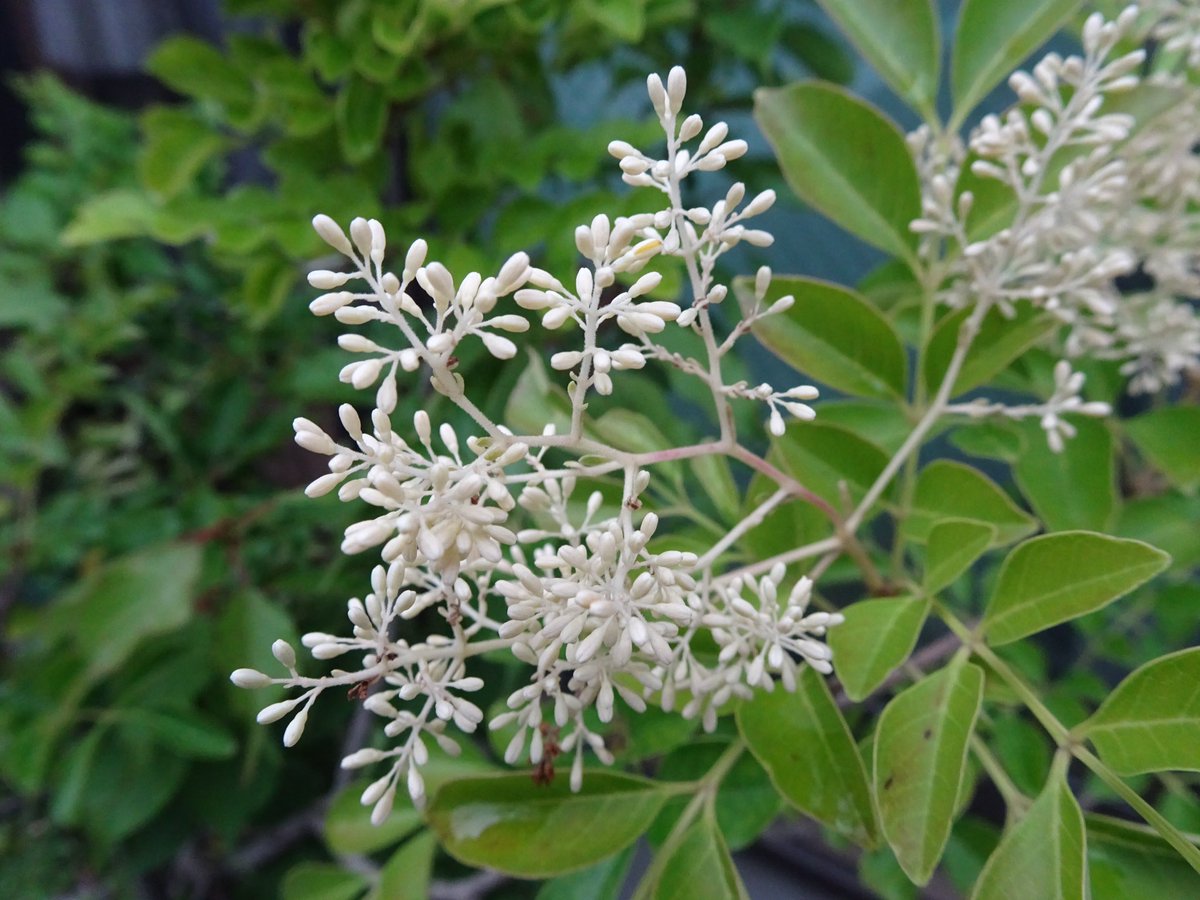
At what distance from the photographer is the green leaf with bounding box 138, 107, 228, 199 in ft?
2.41

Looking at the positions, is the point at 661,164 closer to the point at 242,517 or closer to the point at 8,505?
the point at 242,517

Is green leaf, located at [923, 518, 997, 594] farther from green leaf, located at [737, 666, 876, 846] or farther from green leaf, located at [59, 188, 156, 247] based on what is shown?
green leaf, located at [59, 188, 156, 247]

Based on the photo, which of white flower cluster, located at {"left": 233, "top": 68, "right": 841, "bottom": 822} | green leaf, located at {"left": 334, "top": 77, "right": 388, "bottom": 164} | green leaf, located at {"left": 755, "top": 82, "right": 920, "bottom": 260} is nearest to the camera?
white flower cluster, located at {"left": 233, "top": 68, "right": 841, "bottom": 822}

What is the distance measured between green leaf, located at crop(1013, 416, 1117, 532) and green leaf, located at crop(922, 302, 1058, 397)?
0.08 metres

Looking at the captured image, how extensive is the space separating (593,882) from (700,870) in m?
0.12

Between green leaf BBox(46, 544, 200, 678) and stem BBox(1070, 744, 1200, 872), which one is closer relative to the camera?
stem BBox(1070, 744, 1200, 872)

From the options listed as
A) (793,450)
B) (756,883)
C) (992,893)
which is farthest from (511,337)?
(756,883)

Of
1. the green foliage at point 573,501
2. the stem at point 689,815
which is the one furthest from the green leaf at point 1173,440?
the stem at point 689,815

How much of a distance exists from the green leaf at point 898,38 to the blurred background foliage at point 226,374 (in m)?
0.15

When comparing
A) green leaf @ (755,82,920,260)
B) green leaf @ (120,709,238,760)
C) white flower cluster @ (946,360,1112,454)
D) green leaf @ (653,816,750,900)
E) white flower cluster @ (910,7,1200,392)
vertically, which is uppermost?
green leaf @ (755,82,920,260)

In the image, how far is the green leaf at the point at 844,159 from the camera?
1.60ft

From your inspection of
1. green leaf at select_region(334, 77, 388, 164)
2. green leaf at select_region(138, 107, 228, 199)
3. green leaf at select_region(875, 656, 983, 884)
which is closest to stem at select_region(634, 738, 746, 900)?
green leaf at select_region(875, 656, 983, 884)

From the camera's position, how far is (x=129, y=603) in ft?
2.29

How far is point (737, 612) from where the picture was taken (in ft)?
1.06
